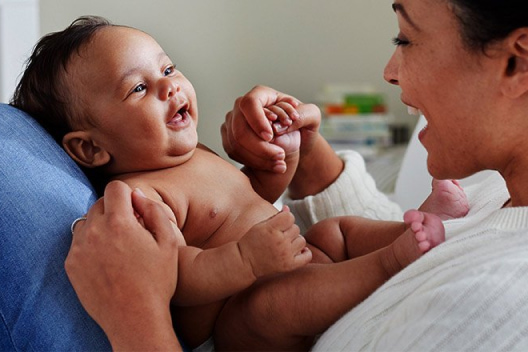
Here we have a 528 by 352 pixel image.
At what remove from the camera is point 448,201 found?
1452 millimetres

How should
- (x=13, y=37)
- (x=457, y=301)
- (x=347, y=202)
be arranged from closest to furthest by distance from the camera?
(x=457, y=301) → (x=347, y=202) → (x=13, y=37)

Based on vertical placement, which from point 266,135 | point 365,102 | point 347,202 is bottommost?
point 365,102

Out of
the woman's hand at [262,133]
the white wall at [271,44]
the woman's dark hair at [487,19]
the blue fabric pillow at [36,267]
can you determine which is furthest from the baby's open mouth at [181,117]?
the white wall at [271,44]

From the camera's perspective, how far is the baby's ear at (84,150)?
136 cm

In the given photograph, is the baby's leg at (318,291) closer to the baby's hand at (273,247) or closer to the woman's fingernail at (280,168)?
the baby's hand at (273,247)

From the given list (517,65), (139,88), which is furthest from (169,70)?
(517,65)

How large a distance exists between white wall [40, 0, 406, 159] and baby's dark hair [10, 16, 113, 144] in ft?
9.01

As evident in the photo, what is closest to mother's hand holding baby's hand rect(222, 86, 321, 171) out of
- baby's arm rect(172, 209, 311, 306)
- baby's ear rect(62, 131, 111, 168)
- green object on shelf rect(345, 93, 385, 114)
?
baby's ear rect(62, 131, 111, 168)

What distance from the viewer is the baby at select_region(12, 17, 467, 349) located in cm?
116

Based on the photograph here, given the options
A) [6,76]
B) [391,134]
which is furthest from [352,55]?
[6,76]

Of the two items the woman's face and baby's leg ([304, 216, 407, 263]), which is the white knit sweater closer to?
the woman's face

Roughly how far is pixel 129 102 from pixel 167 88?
0.07 meters

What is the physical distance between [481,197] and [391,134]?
9.26 feet

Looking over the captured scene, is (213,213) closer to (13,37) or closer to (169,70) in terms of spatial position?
(169,70)
